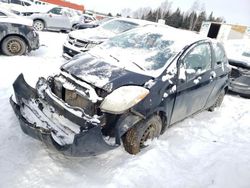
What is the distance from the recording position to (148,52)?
396 cm

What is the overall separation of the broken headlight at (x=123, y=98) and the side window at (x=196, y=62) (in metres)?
0.94

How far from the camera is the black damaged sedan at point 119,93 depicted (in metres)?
2.98

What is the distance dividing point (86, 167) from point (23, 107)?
45.6 inches

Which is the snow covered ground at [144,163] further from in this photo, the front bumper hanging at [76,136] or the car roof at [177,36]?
the car roof at [177,36]

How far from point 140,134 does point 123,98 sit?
64 cm

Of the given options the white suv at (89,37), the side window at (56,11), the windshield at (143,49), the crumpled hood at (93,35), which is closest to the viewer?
the windshield at (143,49)

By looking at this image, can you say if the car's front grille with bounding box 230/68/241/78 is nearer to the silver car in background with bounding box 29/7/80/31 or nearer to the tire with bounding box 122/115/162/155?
the tire with bounding box 122/115/162/155

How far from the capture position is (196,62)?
165 inches

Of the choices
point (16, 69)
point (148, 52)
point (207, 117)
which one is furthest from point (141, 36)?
point (16, 69)

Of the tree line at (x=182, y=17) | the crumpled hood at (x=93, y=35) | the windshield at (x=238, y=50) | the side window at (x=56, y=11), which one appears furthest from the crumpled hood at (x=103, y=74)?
the tree line at (x=182, y=17)

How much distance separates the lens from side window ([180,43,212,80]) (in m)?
3.92

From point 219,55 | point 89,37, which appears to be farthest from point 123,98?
point 89,37

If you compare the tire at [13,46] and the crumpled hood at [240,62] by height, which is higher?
the crumpled hood at [240,62]

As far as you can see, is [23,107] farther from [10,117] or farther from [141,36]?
[141,36]
